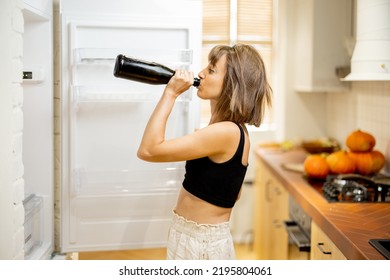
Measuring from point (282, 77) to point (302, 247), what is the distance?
1.52m

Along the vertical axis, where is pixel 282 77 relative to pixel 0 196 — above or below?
above

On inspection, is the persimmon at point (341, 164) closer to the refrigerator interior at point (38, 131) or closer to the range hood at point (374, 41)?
Answer: the range hood at point (374, 41)

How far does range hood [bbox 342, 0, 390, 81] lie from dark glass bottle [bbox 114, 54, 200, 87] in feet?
2.99

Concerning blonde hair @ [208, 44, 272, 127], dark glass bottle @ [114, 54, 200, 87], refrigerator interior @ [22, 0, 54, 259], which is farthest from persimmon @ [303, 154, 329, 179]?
refrigerator interior @ [22, 0, 54, 259]

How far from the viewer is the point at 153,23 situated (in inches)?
67.7

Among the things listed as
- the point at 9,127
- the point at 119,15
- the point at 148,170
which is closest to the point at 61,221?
the point at 148,170

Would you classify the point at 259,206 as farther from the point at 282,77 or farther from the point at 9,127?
the point at 9,127

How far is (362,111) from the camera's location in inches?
111

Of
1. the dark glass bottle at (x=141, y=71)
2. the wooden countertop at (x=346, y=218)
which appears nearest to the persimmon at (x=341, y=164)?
the wooden countertop at (x=346, y=218)

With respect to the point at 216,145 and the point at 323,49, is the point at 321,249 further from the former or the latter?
the point at 323,49

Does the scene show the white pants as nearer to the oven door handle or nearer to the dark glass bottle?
the dark glass bottle


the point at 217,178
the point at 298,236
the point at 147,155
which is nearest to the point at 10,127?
the point at 147,155

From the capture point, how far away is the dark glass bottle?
1491 mm

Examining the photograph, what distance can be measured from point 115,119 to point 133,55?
0.74 ft
